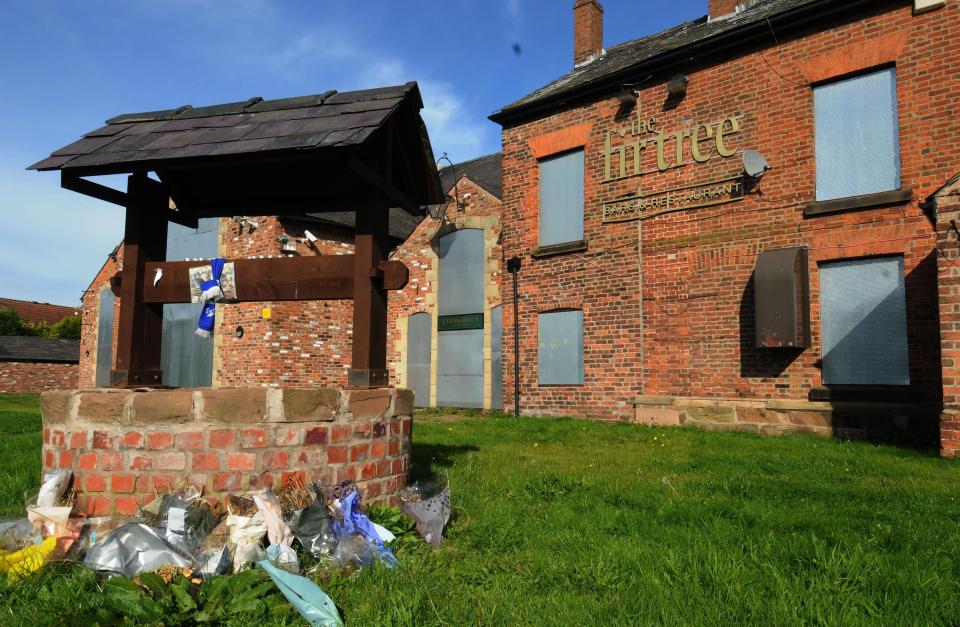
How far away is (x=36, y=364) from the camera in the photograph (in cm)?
3394

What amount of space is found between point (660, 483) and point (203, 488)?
4.08m

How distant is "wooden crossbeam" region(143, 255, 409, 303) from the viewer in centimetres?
502

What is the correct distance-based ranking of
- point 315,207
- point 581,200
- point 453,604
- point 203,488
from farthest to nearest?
point 581,200
point 315,207
point 203,488
point 453,604

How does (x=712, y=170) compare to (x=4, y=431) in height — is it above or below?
above

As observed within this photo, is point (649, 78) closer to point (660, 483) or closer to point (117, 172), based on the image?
point (660, 483)

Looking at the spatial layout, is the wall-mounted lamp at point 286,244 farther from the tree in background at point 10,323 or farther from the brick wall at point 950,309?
the tree in background at point 10,323

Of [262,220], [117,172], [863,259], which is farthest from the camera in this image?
[262,220]

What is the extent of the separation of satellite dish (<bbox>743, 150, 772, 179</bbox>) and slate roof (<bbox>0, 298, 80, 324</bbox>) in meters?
60.6

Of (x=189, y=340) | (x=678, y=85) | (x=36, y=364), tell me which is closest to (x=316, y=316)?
(x=189, y=340)

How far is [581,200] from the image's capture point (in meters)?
13.6

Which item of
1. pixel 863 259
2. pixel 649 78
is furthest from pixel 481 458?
pixel 649 78

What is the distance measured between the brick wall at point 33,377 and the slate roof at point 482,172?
900 inches

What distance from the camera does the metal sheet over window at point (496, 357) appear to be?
1611 centimetres

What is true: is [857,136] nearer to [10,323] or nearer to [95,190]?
[95,190]
